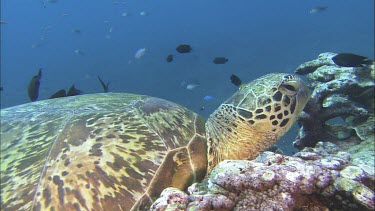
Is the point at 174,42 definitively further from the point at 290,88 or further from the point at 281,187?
the point at 281,187

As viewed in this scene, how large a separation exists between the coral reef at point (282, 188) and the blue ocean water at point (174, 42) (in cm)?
756

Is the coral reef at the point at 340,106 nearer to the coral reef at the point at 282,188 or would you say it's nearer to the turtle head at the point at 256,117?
the turtle head at the point at 256,117

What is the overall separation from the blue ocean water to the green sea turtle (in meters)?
6.09

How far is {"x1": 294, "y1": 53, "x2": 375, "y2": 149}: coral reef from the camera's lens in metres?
3.44

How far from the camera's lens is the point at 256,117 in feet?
8.63

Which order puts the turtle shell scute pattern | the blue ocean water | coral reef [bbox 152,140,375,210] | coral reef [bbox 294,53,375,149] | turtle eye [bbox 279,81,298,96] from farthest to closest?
the blue ocean water → coral reef [bbox 294,53,375,149] → turtle eye [bbox 279,81,298,96] → the turtle shell scute pattern → coral reef [bbox 152,140,375,210]

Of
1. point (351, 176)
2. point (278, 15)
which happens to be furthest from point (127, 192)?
point (278, 15)

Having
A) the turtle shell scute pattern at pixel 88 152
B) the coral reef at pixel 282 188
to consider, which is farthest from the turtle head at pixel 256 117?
the coral reef at pixel 282 188

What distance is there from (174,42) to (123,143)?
161ft

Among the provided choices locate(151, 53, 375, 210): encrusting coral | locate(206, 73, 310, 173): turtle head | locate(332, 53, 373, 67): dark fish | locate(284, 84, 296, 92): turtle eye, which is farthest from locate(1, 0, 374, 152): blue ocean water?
locate(151, 53, 375, 210): encrusting coral

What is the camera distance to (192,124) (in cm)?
278

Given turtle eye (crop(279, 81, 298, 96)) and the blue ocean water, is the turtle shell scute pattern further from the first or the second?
the blue ocean water

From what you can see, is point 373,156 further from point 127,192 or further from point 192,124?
point 127,192

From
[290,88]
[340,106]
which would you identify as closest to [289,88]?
[290,88]
